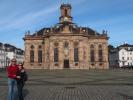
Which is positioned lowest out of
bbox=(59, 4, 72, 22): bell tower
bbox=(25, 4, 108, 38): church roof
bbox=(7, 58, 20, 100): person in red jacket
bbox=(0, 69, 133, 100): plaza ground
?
bbox=(0, 69, 133, 100): plaza ground

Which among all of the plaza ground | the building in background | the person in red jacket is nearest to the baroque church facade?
the building in background

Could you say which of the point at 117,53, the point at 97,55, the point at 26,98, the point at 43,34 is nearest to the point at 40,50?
the point at 43,34

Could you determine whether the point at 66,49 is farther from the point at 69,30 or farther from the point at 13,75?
the point at 13,75

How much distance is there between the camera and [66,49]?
9200cm

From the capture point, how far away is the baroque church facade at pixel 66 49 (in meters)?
91.4

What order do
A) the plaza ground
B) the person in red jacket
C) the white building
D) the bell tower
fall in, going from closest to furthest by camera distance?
the person in red jacket, the plaza ground, the bell tower, the white building

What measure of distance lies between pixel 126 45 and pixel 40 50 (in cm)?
7209

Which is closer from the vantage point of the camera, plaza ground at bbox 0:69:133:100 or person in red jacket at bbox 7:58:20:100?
person in red jacket at bbox 7:58:20:100

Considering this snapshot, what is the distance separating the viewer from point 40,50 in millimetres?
97312

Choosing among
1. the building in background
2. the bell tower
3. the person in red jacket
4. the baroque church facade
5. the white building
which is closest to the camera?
the person in red jacket

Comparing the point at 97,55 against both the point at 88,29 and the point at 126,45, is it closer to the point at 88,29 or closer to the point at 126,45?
the point at 88,29

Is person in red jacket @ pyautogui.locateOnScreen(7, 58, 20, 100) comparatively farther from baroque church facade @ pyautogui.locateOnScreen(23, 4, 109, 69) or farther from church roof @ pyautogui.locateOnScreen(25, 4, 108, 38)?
church roof @ pyautogui.locateOnScreen(25, 4, 108, 38)

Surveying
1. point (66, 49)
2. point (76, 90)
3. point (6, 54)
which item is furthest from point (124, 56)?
point (76, 90)

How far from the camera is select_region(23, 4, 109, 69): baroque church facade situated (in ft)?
300
